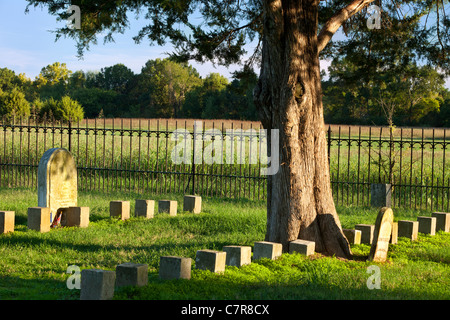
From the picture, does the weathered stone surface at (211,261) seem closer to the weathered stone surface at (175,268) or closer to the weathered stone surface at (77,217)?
the weathered stone surface at (175,268)

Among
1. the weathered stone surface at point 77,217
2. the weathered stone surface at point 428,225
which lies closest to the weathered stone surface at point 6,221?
the weathered stone surface at point 77,217

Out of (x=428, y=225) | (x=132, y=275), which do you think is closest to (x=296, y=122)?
(x=132, y=275)

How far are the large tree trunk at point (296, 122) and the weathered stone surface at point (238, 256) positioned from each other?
3.79 ft

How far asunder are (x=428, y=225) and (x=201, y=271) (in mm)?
4852

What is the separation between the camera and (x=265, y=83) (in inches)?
262

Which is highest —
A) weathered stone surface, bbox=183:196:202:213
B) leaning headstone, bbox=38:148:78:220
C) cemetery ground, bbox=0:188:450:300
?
leaning headstone, bbox=38:148:78:220

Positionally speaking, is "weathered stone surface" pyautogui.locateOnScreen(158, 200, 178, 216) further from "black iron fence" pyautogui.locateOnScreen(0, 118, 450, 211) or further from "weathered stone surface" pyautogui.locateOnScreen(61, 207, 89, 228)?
"black iron fence" pyautogui.locateOnScreen(0, 118, 450, 211)

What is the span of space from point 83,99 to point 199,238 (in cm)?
5669

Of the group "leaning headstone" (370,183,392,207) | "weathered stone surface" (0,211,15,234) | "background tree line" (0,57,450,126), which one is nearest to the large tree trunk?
"weathered stone surface" (0,211,15,234)

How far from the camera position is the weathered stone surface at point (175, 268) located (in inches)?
190

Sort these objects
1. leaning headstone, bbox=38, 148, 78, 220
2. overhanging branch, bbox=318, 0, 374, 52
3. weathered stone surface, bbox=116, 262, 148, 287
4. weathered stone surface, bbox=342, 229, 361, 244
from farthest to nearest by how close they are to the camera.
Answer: leaning headstone, bbox=38, 148, 78, 220 → weathered stone surface, bbox=342, 229, 361, 244 → overhanging branch, bbox=318, 0, 374, 52 → weathered stone surface, bbox=116, 262, 148, 287

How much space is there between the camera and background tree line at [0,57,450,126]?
37.4 m

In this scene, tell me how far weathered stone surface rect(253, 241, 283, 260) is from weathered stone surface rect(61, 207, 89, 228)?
12.9ft
